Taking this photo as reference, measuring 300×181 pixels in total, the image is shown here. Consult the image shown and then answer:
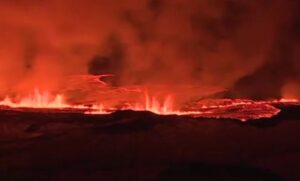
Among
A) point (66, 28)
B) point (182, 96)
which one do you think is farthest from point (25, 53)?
point (182, 96)

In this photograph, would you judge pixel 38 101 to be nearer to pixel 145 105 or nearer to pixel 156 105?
pixel 145 105

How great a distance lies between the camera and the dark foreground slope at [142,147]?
32.0ft

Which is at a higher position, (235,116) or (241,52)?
(241,52)

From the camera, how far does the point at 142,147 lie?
11031 mm

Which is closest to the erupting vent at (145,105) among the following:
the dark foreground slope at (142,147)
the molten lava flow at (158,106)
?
the molten lava flow at (158,106)

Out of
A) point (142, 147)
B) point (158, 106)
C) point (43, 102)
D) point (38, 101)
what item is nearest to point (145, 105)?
point (158, 106)

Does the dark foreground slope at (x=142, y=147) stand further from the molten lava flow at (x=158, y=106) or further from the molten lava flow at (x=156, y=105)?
the molten lava flow at (x=156, y=105)

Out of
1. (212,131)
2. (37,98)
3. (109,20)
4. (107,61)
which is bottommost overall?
(212,131)

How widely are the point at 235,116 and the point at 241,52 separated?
6769mm

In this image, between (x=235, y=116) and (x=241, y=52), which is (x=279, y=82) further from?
(x=235, y=116)

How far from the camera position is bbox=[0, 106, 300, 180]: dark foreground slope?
9750 mm

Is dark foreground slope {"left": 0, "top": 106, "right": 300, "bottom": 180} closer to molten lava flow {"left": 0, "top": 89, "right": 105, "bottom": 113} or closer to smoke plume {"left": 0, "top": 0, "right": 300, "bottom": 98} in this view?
molten lava flow {"left": 0, "top": 89, "right": 105, "bottom": 113}

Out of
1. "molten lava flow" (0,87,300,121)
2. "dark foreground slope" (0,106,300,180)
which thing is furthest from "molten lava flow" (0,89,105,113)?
"dark foreground slope" (0,106,300,180)

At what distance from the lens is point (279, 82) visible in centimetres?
1978
